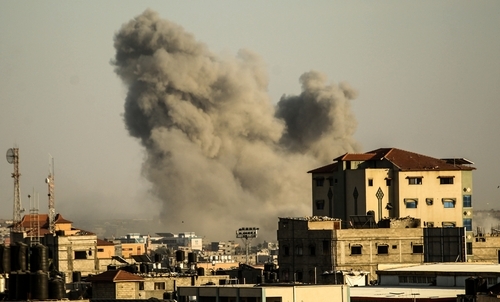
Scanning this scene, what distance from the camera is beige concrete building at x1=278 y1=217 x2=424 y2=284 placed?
98.0 m

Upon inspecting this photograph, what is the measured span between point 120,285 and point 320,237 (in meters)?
17.7

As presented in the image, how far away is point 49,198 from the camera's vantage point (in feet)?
407

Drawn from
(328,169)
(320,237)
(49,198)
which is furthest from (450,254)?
(49,198)

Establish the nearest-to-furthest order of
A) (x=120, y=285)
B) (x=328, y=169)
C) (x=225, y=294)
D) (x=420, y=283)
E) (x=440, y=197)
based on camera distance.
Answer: (x=225, y=294) < (x=420, y=283) < (x=120, y=285) < (x=440, y=197) < (x=328, y=169)

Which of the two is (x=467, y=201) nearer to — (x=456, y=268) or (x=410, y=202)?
(x=410, y=202)

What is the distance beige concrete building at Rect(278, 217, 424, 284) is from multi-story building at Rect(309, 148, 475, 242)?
995 cm

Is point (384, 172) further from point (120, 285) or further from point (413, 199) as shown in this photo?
point (120, 285)

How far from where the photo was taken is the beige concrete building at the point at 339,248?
98000mm

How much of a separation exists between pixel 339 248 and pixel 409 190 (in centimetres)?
1556

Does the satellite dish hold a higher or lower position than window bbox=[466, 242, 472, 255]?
higher

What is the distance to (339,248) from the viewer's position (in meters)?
98.2

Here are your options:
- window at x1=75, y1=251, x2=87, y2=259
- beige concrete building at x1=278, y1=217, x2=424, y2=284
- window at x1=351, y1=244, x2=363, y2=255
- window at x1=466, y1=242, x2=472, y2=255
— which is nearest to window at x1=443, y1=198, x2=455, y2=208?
window at x1=466, y1=242, x2=472, y2=255

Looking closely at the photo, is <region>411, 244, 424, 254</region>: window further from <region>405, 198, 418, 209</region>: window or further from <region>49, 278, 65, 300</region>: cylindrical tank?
<region>49, 278, 65, 300</region>: cylindrical tank

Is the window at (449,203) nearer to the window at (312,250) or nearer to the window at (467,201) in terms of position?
the window at (467,201)
